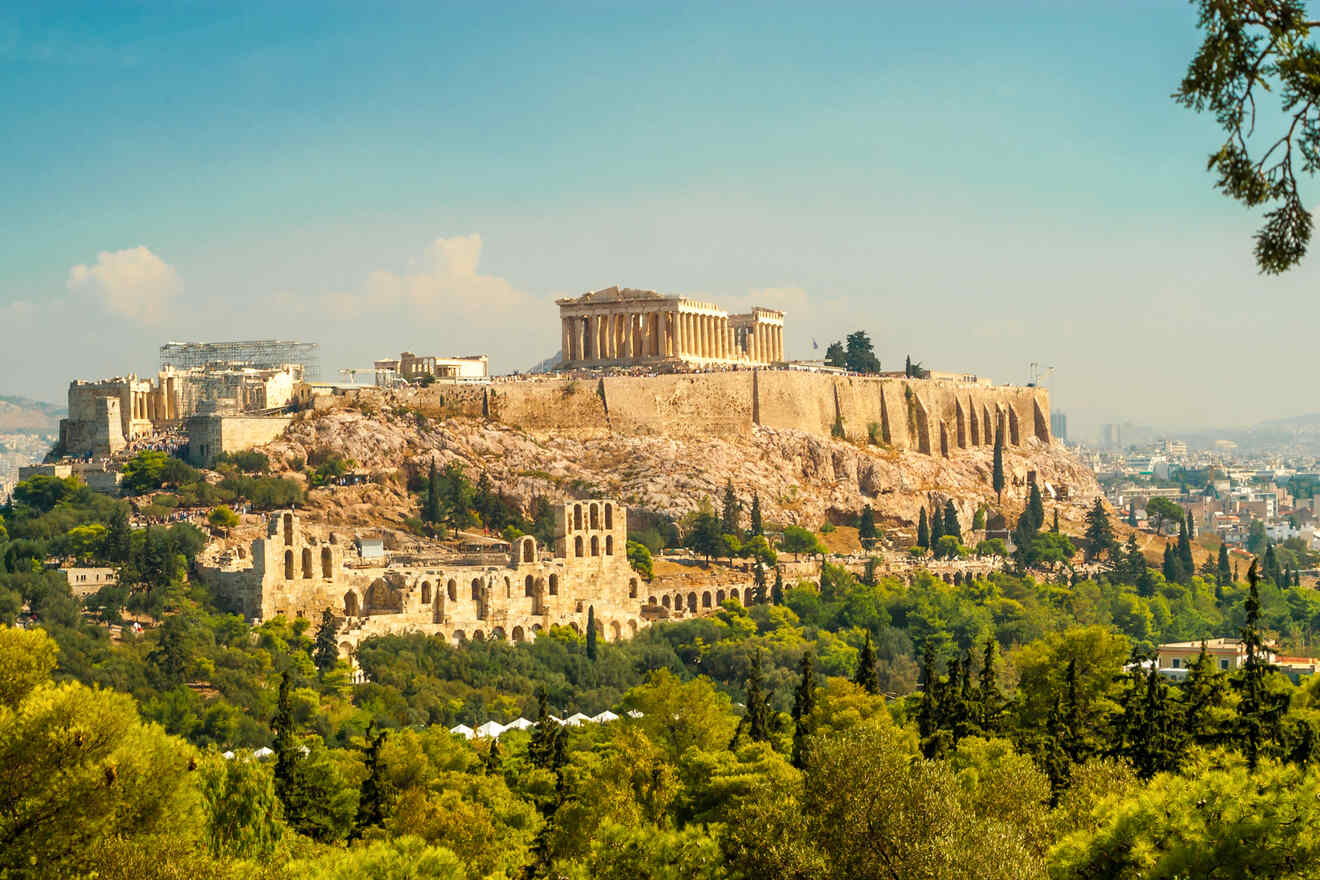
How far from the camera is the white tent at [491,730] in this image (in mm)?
59025

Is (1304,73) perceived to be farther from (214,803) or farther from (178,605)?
(178,605)

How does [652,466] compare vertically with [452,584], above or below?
above

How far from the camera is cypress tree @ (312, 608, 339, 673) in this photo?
67.5 meters

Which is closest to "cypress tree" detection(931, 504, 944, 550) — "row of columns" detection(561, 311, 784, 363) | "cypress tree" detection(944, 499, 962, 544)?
"cypress tree" detection(944, 499, 962, 544)

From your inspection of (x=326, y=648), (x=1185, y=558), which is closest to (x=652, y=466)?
(x=1185, y=558)

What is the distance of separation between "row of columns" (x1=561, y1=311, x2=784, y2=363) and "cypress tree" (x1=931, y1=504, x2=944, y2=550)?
17976mm

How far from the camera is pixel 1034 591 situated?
321 ft

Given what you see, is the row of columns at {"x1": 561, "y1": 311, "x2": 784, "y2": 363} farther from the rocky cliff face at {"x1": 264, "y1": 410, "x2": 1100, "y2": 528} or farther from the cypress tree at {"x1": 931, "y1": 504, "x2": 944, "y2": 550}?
the cypress tree at {"x1": 931, "y1": 504, "x2": 944, "y2": 550}

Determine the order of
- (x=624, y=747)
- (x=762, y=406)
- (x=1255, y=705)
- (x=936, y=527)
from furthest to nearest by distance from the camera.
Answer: (x=762, y=406)
(x=936, y=527)
(x=624, y=747)
(x=1255, y=705)

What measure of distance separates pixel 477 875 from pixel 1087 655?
23.0 m

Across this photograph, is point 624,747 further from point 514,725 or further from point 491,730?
point 514,725

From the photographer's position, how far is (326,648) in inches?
2677

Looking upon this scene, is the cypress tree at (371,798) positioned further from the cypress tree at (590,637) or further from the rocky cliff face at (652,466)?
the rocky cliff face at (652,466)

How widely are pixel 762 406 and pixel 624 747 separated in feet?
221
